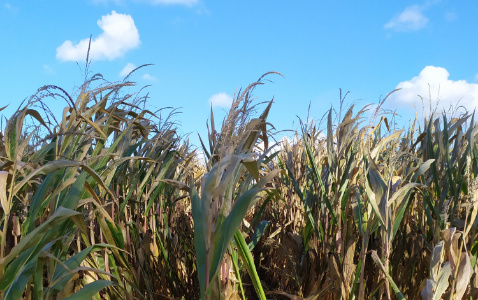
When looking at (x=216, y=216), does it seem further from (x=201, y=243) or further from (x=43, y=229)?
(x=43, y=229)

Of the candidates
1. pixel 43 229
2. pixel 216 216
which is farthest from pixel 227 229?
pixel 43 229

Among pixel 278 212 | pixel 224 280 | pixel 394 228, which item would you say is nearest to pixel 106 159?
pixel 224 280

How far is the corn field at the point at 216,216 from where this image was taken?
1287mm

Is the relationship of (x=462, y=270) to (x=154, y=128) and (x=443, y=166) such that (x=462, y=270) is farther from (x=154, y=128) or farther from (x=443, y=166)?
(x=154, y=128)

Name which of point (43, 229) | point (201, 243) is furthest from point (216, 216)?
point (43, 229)

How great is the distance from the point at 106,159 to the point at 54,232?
16.0 inches

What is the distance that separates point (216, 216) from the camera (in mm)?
1328

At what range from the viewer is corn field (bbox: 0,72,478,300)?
4.22 ft

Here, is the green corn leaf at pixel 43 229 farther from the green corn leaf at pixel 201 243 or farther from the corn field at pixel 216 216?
the green corn leaf at pixel 201 243

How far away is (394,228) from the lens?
1.73 metres

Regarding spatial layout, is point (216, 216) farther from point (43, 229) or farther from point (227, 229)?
point (43, 229)

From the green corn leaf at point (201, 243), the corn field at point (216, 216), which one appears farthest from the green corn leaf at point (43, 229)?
the green corn leaf at point (201, 243)

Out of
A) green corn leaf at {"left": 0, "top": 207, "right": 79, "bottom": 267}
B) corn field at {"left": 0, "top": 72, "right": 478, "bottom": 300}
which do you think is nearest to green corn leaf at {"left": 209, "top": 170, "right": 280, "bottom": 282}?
corn field at {"left": 0, "top": 72, "right": 478, "bottom": 300}

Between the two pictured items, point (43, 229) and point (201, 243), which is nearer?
point (43, 229)
